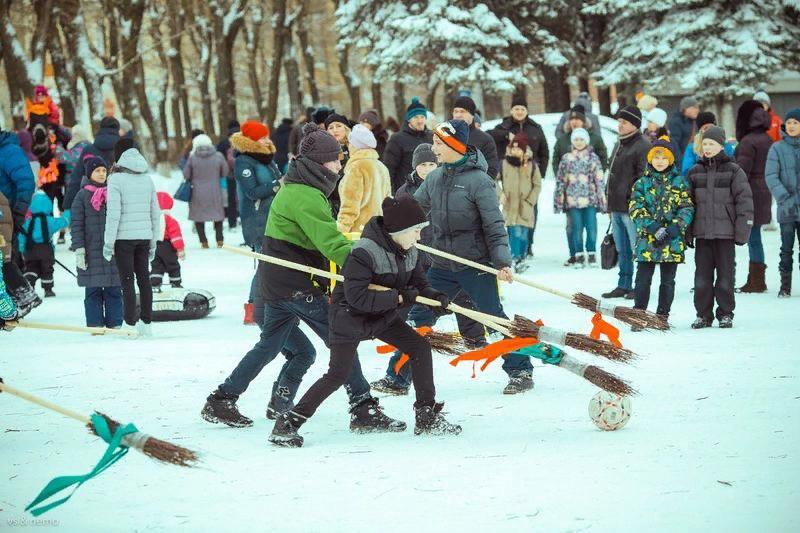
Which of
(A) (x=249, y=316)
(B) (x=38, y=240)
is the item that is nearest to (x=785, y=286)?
(A) (x=249, y=316)

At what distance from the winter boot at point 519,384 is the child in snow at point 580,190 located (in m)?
7.22

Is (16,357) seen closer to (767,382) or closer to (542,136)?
(767,382)

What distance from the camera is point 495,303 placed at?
337 inches

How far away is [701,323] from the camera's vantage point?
11.0 m

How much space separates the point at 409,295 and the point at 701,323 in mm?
4805

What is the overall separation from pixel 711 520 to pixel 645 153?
8072 millimetres

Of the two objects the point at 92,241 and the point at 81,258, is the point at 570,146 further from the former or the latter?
the point at 81,258

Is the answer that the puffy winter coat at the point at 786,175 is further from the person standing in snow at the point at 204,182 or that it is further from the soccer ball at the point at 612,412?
the person standing in snow at the point at 204,182

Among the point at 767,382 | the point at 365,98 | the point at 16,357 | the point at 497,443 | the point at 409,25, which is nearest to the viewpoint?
the point at 497,443

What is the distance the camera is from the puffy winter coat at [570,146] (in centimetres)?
1686

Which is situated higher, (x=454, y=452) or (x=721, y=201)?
(x=721, y=201)

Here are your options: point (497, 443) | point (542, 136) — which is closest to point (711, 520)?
point (497, 443)

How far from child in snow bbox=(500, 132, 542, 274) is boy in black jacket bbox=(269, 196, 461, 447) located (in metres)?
8.69

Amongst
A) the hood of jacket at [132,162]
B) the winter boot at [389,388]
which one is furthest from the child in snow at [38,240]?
the winter boot at [389,388]
